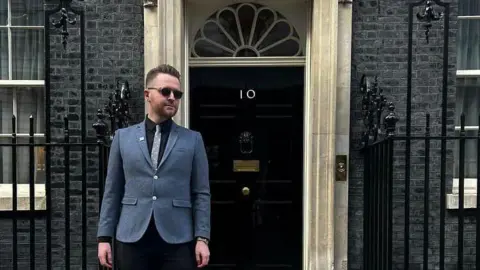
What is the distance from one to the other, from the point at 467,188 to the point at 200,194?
343 cm

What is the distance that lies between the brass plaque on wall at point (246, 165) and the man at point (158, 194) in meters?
2.42

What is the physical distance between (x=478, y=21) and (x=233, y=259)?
3499mm

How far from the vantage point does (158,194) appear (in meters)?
3.01

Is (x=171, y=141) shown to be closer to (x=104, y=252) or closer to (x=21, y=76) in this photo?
(x=104, y=252)

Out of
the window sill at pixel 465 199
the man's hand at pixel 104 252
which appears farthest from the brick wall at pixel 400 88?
the man's hand at pixel 104 252

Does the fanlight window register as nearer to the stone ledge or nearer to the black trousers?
the stone ledge

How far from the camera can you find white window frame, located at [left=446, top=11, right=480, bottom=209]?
522 centimetres

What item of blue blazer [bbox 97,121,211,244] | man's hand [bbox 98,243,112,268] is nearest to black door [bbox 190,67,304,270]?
blue blazer [bbox 97,121,211,244]

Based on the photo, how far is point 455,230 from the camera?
5348mm

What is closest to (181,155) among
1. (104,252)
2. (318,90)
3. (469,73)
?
(104,252)

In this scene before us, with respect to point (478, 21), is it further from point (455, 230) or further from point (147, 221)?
point (147, 221)

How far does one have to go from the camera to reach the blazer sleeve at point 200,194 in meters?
3.08


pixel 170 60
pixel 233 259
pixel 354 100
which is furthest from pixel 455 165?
pixel 170 60

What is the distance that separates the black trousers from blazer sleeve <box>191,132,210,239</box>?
142mm
